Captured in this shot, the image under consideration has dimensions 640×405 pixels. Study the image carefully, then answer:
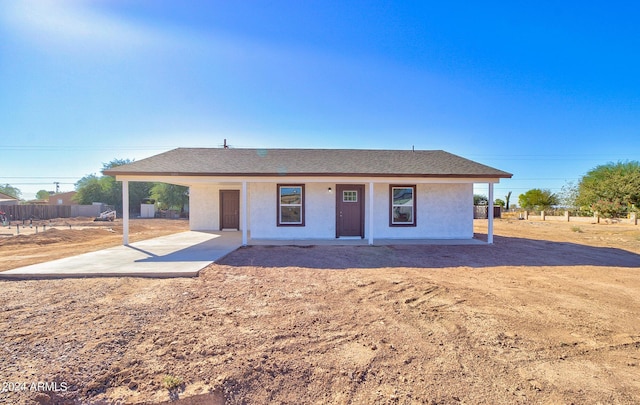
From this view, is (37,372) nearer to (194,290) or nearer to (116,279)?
(194,290)

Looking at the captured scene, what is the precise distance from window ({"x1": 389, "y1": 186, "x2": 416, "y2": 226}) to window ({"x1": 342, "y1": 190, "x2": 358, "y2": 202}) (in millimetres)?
1464

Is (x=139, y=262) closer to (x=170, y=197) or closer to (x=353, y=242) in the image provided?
(x=353, y=242)

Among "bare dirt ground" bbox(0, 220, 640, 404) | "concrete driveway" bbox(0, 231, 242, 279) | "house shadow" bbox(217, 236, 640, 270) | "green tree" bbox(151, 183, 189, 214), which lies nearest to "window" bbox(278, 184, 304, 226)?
"house shadow" bbox(217, 236, 640, 270)

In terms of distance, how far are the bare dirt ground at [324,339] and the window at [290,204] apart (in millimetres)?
5178

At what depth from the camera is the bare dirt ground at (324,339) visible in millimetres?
2820

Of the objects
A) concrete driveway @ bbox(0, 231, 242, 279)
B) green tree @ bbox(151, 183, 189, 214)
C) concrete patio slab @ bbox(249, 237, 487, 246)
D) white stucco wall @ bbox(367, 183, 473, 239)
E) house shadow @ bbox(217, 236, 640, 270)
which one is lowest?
house shadow @ bbox(217, 236, 640, 270)

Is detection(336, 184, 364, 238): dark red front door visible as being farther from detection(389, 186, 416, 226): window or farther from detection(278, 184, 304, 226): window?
detection(278, 184, 304, 226): window

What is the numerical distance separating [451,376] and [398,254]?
6496 mm

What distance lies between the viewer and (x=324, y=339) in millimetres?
3779

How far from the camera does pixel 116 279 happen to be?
20.9ft

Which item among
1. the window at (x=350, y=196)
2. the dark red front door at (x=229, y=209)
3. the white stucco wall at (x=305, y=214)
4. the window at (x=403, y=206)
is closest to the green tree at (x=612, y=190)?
the window at (x=403, y=206)

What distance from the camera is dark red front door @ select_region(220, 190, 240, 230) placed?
49.2 ft

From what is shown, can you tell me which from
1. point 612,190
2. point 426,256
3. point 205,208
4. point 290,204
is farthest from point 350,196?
point 612,190

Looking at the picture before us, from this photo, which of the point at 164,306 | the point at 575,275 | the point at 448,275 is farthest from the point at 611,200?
the point at 164,306
